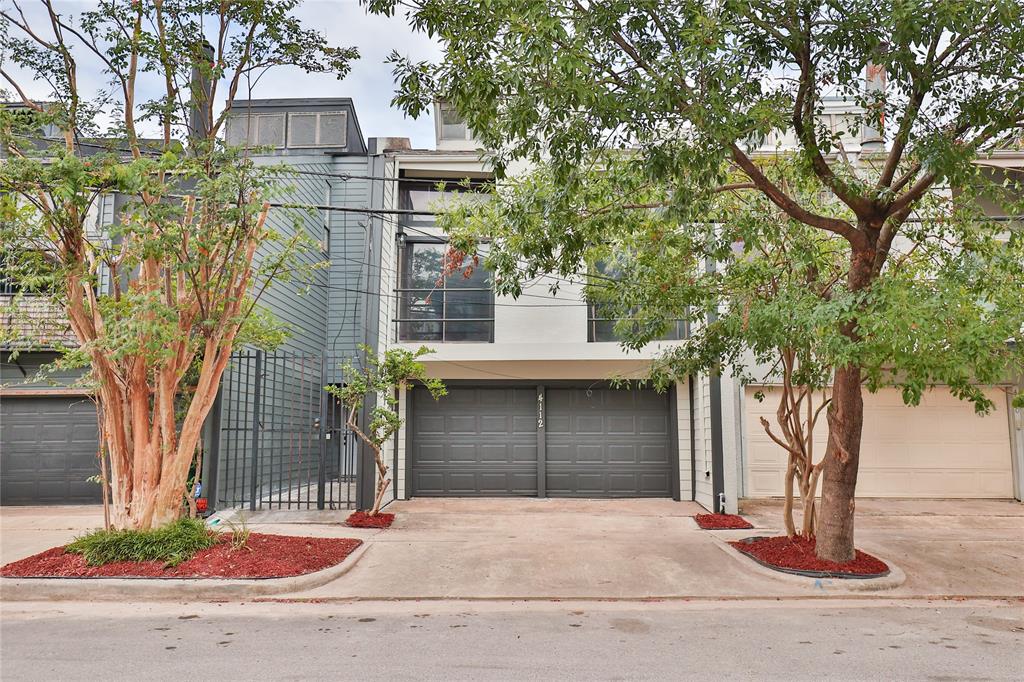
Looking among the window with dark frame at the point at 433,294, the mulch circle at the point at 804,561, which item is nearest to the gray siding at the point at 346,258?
the window with dark frame at the point at 433,294

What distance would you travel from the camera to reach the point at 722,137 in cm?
615

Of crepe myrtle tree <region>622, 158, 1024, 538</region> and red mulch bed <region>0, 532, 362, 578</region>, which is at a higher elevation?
crepe myrtle tree <region>622, 158, 1024, 538</region>

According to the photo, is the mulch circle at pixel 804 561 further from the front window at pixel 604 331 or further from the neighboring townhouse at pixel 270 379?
the neighboring townhouse at pixel 270 379

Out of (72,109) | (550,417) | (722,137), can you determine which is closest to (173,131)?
(72,109)

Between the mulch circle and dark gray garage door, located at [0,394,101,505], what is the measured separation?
36.9 ft

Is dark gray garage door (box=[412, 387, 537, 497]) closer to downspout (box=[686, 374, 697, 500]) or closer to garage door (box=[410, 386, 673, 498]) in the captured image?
garage door (box=[410, 386, 673, 498])

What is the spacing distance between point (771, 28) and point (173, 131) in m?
6.77

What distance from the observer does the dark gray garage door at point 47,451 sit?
482 inches

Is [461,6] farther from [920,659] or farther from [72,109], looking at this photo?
[920,659]

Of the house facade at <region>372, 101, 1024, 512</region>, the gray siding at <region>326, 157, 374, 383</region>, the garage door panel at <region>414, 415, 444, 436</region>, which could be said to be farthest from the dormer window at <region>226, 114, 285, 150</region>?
the garage door panel at <region>414, 415, 444, 436</region>

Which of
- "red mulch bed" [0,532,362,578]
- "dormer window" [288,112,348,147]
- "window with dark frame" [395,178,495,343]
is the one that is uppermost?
"dormer window" [288,112,348,147]

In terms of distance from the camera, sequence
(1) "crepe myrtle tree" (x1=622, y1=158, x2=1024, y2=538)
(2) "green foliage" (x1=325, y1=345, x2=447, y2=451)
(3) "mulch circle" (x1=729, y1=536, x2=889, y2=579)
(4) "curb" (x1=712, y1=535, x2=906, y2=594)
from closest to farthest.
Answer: (1) "crepe myrtle tree" (x1=622, y1=158, x2=1024, y2=538)
(4) "curb" (x1=712, y1=535, x2=906, y2=594)
(3) "mulch circle" (x1=729, y1=536, x2=889, y2=579)
(2) "green foliage" (x1=325, y1=345, x2=447, y2=451)

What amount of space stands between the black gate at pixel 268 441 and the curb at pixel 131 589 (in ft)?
12.1

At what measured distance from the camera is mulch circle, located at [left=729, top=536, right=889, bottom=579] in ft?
23.9
